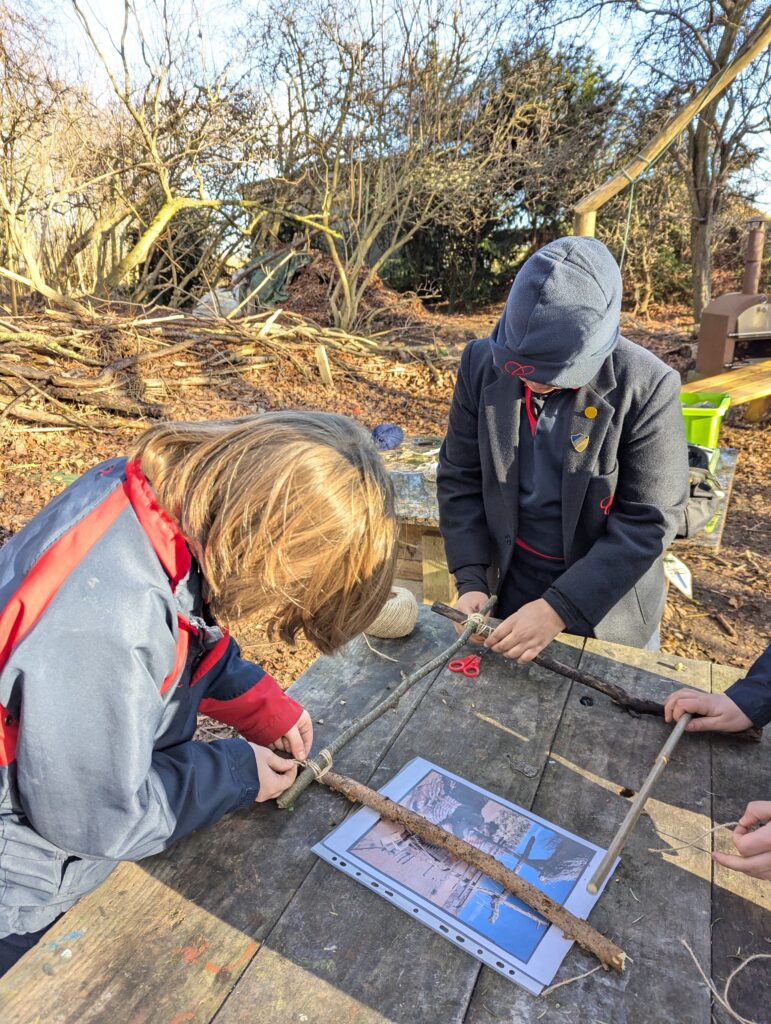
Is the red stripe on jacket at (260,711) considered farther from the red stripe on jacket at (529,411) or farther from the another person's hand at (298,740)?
the red stripe on jacket at (529,411)

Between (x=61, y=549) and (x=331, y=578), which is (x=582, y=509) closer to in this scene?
(x=331, y=578)

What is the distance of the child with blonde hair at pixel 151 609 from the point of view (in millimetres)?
958

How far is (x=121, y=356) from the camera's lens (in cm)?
693

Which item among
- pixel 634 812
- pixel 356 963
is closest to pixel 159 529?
pixel 356 963

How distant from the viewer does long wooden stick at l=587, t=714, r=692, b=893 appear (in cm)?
116

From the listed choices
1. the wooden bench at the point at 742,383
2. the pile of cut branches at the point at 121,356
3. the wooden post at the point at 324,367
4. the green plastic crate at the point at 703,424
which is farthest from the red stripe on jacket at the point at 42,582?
the wooden post at the point at 324,367

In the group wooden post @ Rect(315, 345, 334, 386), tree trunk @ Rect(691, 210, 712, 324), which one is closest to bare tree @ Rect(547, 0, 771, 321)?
A: tree trunk @ Rect(691, 210, 712, 324)

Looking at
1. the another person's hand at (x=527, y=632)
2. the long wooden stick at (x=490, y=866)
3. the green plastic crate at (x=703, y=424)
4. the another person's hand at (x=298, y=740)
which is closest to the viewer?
the long wooden stick at (x=490, y=866)

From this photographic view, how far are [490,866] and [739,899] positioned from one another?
0.41m

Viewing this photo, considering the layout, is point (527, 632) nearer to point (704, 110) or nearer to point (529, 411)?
point (529, 411)

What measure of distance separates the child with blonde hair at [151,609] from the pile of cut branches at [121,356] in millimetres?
5601

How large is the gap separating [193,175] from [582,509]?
796 cm

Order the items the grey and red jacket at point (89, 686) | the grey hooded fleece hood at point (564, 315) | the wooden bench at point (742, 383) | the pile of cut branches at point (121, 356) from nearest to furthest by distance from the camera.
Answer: the grey and red jacket at point (89, 686), the grey hooded fleece hood at point (564, 315), the wooden bench at point (742, 383), the pile of cut branches at point (121, 356)

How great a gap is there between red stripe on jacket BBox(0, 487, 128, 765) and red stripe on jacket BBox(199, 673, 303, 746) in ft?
1.74
